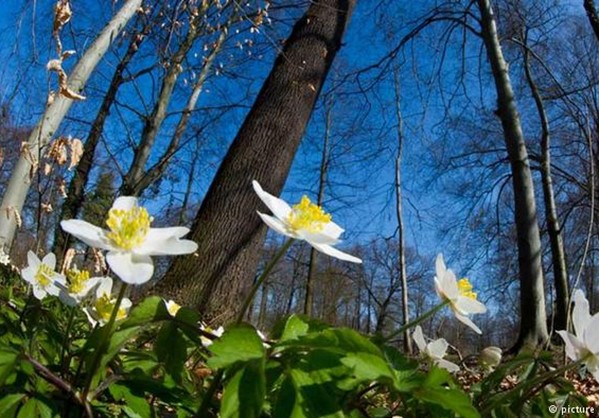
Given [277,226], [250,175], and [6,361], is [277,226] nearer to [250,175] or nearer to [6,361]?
[6,361]

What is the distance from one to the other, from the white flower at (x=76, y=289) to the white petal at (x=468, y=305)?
1.80 feet

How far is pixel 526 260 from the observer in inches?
206

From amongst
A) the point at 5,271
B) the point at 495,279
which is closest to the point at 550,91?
the point at 495,279

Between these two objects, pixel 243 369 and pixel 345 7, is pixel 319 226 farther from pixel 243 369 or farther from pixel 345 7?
pixel 345 7

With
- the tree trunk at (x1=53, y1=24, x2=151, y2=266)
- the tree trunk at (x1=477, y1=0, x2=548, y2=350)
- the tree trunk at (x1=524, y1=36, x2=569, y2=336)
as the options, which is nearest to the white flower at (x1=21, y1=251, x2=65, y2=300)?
the tree trunk at (x1=477, y1=0, x2=548, y2=350)

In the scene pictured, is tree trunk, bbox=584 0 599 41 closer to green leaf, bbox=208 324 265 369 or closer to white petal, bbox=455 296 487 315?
white petal, bbox=455 296 487 315

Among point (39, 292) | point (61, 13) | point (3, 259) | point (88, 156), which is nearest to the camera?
point (39, 292)

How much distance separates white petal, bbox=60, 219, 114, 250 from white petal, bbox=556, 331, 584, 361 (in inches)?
22.5

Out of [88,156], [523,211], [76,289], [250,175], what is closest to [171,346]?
[76,289]

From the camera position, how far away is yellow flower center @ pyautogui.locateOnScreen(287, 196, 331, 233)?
667 millimetres

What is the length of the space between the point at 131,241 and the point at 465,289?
52 centimetres

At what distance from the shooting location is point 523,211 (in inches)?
215

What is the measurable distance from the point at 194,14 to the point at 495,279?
973cm

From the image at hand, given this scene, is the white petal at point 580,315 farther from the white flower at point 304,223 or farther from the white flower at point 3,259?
the white flower at point 3,259
